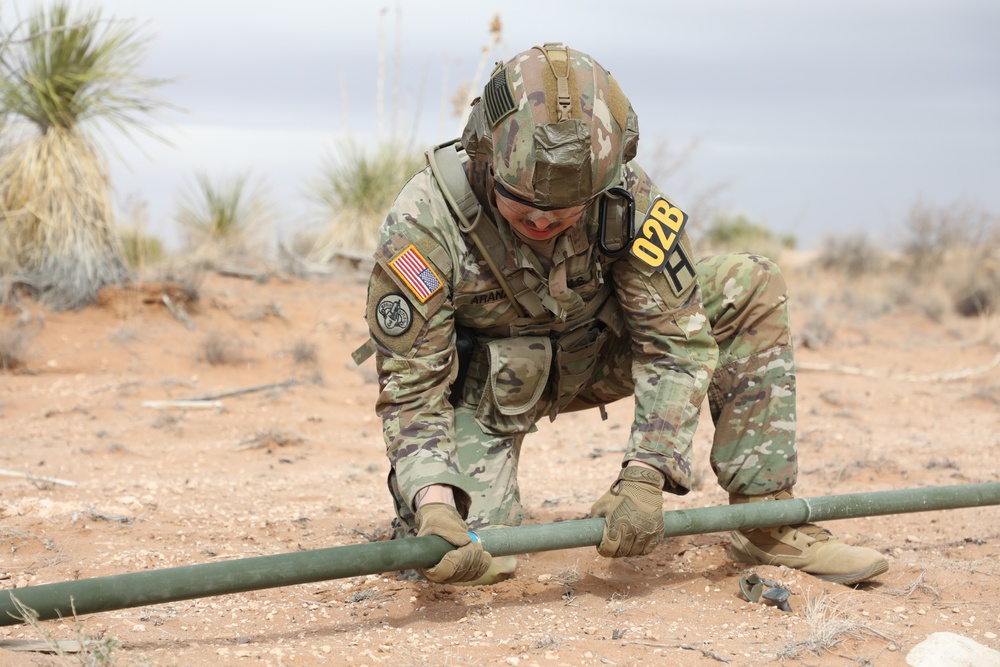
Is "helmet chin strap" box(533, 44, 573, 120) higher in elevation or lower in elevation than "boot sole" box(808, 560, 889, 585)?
higher

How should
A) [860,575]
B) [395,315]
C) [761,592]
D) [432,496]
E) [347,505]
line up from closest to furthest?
[432,496], [395,315], [761,592], [860,575], [347,505]

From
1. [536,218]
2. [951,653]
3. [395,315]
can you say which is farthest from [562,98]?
[951,653]

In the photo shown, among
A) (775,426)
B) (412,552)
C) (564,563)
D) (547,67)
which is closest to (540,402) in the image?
(564,563)

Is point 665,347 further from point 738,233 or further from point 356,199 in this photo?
point 738,233

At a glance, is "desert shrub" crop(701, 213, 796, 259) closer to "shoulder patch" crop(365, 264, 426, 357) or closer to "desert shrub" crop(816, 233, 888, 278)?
"desert shrub" crop(816, 233, 888, 278)

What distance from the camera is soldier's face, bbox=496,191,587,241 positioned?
2.71m

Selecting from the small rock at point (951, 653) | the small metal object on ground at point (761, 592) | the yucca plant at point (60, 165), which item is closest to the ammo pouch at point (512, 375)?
the small metal object on ground at point (761, 592)

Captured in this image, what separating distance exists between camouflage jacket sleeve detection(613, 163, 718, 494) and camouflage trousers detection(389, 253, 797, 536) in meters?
0.16

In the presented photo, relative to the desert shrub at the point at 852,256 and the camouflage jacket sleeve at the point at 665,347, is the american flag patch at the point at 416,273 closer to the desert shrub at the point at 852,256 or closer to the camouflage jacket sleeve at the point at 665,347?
the camouflage jacket sleeve at the point at 665,347

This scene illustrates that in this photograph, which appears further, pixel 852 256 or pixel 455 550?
pixel 852 256

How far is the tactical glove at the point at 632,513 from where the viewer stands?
8.88 ft

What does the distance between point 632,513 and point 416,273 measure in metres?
0.91

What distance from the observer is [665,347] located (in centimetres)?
297

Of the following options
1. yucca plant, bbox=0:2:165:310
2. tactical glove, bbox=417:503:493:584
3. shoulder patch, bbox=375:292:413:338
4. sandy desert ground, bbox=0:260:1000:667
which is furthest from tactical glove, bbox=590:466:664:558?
yucca plant, bbox=0:2:165:310
